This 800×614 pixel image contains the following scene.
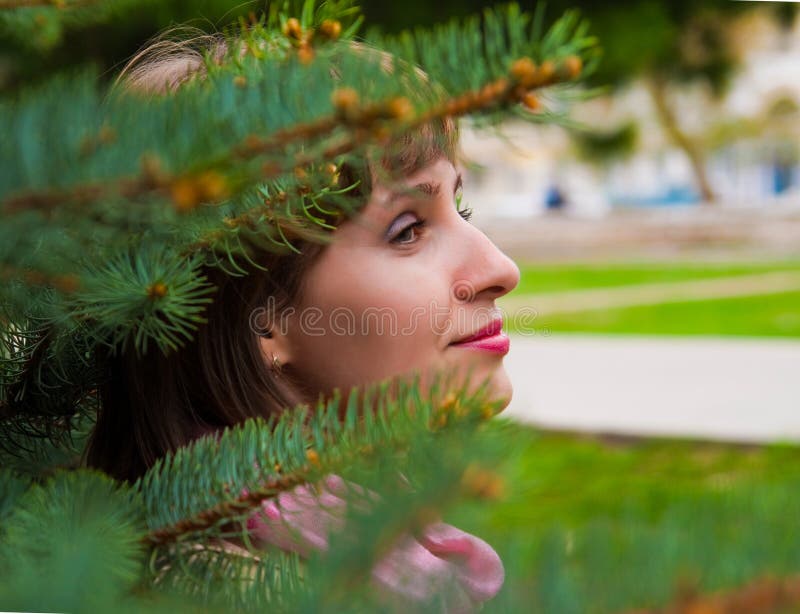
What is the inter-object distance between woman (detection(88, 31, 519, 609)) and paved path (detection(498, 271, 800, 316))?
6.32 meters

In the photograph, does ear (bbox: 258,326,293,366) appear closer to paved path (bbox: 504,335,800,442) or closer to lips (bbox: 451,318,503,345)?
lips (bbox: 451,318,503,345)

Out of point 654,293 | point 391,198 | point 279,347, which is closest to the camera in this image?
point 391,198

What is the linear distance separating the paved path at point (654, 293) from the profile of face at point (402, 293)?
6.31 meters

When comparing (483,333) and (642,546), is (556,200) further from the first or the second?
(642,546)

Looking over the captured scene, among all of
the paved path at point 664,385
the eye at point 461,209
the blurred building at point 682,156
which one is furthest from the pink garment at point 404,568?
the blurred building at point 682,156

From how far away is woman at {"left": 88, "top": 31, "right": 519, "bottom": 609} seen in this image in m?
0.90

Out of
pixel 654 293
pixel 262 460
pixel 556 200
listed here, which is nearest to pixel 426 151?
pixel 262 460

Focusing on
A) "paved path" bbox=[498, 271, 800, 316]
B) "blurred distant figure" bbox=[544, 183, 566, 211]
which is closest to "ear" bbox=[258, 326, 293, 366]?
"paved path" bbox=[498, 271, 800, 316]

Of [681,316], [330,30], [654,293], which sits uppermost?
[330,30]

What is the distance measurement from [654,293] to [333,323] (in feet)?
26.0

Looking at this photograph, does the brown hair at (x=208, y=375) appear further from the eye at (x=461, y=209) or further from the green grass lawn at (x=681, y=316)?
the green grass lawn at (x=681, y=316)

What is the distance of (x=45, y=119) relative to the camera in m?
0.36

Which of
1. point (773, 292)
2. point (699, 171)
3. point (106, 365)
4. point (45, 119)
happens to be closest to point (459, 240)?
point (106, 365)

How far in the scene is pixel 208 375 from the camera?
936 millimetres
